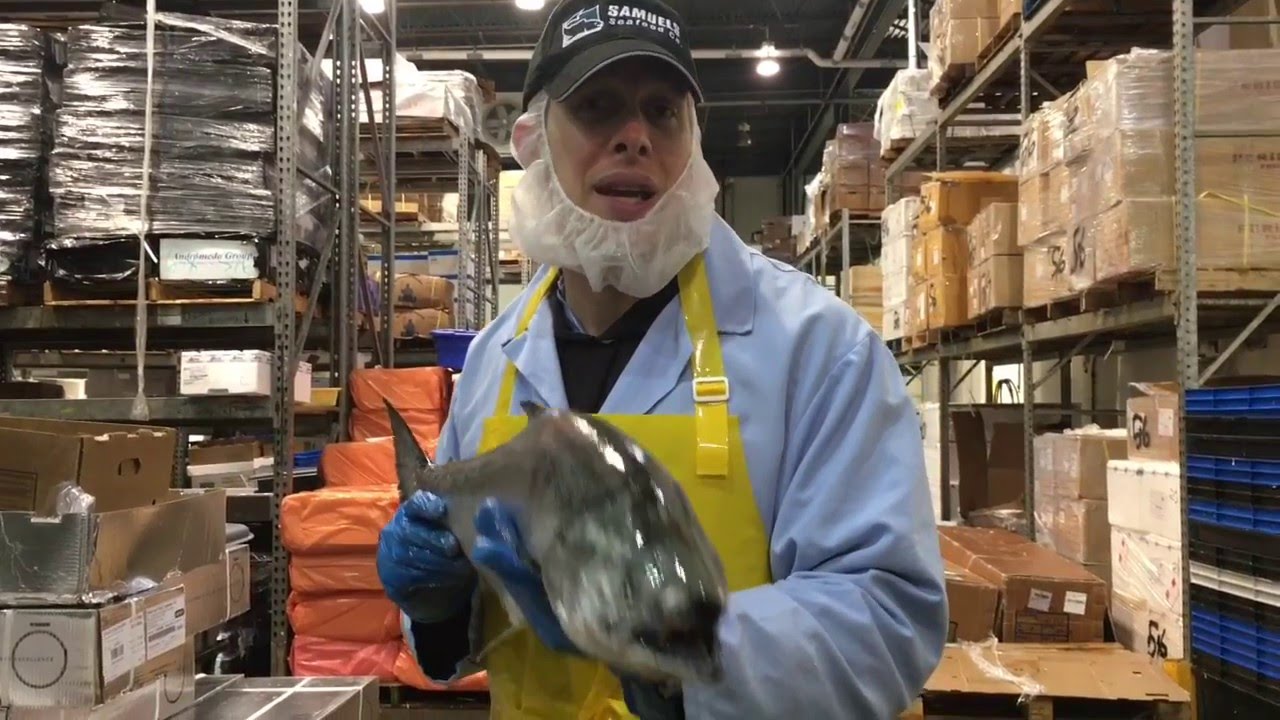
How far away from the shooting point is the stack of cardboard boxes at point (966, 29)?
502cm

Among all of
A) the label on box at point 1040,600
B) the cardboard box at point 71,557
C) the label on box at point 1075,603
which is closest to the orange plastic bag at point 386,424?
the cardboard box at point 71,557

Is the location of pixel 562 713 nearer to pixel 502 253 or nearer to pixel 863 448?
pixel 863 448

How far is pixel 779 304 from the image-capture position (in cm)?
138

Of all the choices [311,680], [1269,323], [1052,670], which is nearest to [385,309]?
[311,680]

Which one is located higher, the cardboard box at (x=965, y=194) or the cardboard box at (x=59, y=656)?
the cardboard box at (x=965, y=194)

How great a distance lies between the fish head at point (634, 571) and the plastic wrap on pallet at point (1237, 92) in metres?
2.97

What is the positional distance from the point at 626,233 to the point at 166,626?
5.27ft

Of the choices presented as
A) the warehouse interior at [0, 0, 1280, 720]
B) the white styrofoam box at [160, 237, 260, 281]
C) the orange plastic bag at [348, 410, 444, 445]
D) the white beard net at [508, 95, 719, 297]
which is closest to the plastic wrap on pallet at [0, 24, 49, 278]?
the warehouse interior at [0, 0, 1280, 720]

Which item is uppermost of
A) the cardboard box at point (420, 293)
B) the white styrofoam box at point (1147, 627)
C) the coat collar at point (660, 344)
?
the cardboard box at point (420, 293)

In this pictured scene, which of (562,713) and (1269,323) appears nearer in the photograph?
(562,713)

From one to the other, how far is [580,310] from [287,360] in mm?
2617

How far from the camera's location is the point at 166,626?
7.22 ft

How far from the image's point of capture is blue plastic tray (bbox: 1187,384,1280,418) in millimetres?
2639

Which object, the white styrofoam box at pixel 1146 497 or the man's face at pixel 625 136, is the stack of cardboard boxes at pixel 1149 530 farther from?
the man's face at pixel 625 136
